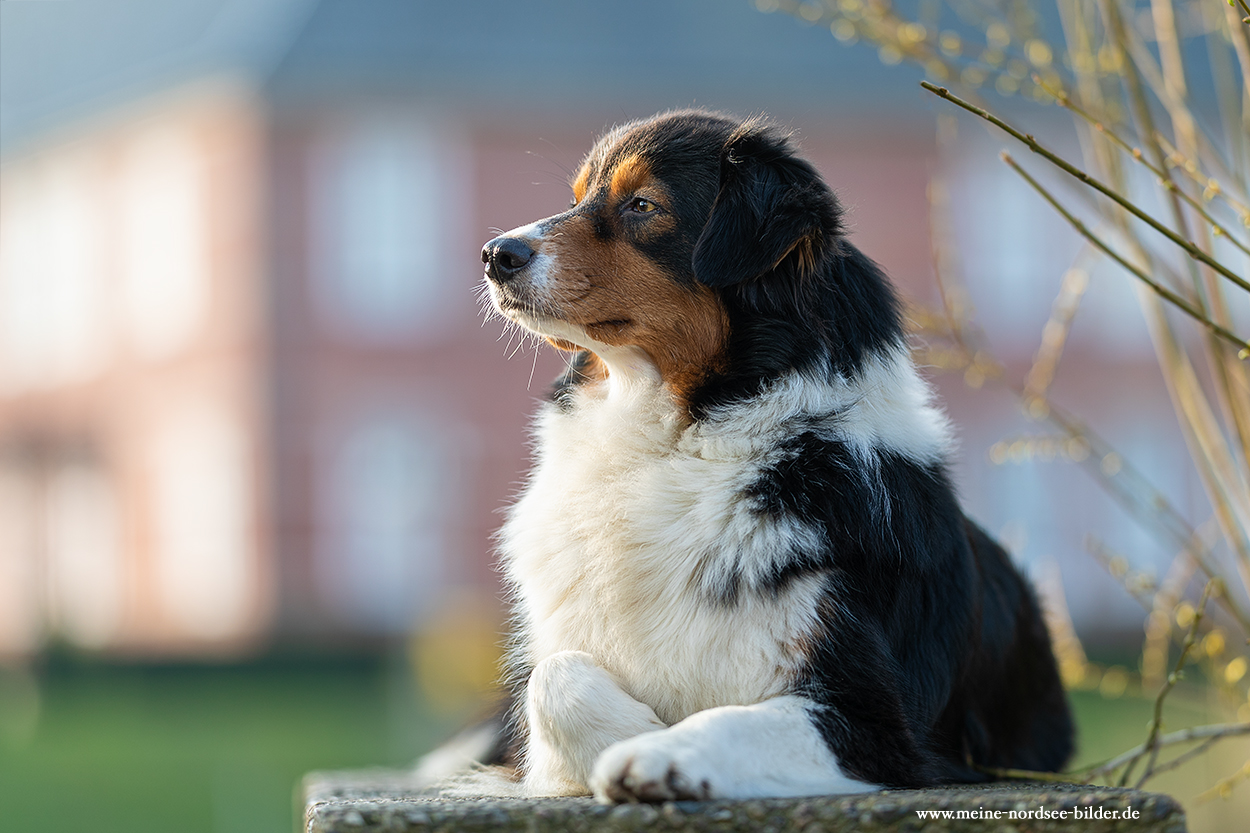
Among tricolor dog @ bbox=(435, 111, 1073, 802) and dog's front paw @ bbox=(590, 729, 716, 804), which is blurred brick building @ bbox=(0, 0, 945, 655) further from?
dog's front paw @ bbox=(590, 729, 716, 804)

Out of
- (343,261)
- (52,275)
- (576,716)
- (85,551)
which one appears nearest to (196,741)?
(343,261)

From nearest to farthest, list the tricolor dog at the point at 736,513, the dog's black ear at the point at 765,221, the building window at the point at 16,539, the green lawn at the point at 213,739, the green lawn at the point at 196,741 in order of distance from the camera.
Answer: the tricolor dog at the point at 736,513 → the dog's black ear at the point at 765,221 → the green lawn at the point at 213,739 → the green lawn at the point at 196,741 → the building window at the point at 16,539

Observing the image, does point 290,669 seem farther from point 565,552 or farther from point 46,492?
point 565,552

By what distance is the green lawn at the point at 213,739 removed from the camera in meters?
10.5

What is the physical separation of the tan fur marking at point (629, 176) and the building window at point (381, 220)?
787 inches

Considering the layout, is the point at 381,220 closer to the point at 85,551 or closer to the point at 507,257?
the point at 85,551

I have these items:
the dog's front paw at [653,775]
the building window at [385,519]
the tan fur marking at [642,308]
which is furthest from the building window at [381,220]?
the dog's front paw at [653,775]

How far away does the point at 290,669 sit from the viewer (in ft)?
65.9

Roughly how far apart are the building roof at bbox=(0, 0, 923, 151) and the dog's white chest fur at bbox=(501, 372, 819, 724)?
1951 centimetres

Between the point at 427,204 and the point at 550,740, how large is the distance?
68.7ft

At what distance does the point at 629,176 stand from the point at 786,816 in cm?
160

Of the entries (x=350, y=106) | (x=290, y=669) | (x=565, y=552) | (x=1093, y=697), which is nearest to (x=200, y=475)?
(x=290, y=669)

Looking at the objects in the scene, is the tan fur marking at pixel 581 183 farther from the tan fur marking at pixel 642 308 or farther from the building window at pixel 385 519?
the building window at pixel 385 519

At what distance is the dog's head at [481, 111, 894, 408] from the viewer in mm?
2967
